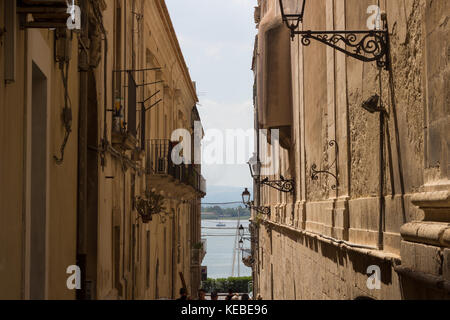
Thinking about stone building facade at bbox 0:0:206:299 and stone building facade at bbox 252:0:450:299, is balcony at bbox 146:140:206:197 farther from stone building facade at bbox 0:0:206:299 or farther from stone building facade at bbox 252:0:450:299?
stone building facade at bbox 252:0:450:299

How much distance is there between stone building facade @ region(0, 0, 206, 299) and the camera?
5016 mm

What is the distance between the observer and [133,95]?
42.0 feet

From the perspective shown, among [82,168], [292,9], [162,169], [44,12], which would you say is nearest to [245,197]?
[162,169]

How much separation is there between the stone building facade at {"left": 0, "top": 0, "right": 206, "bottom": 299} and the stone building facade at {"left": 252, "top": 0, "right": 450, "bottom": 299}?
2.88 metres

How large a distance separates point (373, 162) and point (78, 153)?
3.72m

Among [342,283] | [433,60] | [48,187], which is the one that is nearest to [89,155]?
[48,187]

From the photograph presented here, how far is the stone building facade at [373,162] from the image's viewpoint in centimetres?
470

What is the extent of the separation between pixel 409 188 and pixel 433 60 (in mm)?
1406

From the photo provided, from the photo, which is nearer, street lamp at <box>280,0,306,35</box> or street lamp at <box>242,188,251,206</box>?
street lamp at <box>280,0,306,35</box>
